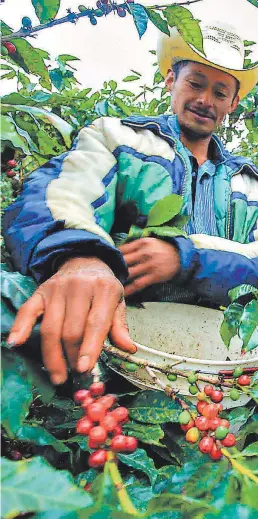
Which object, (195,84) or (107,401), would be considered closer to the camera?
(107,401)

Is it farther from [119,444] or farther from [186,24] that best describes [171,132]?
[119,444]

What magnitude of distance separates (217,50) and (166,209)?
542 mm

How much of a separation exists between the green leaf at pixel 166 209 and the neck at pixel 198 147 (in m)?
0.48

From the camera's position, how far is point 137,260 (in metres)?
0.79

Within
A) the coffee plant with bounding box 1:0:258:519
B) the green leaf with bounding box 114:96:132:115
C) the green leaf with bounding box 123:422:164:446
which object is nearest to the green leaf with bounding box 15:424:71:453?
the coffee plant with bounding box 1:0:258:519

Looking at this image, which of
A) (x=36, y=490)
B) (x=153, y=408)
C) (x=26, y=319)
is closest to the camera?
(x=36, y=490)

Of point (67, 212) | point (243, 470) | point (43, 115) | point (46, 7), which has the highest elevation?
point (46, 7)

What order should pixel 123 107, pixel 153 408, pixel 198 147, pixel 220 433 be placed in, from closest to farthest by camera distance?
pixel 220 433
pixel 153 408
pixel 198 147
pixel 123 107

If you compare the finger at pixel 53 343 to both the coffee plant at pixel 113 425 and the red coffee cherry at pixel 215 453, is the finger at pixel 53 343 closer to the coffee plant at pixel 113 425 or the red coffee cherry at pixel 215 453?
the coffee plant at pixel 113 425

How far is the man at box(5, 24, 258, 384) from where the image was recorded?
432 millimetres

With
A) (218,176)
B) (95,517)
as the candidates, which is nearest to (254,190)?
A: (218,176)

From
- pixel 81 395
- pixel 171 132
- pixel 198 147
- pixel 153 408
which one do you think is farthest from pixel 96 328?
pixel 198 147

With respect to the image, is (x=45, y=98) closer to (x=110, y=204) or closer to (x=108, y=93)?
(x=110, y=204)

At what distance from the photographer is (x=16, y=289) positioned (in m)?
0.43
